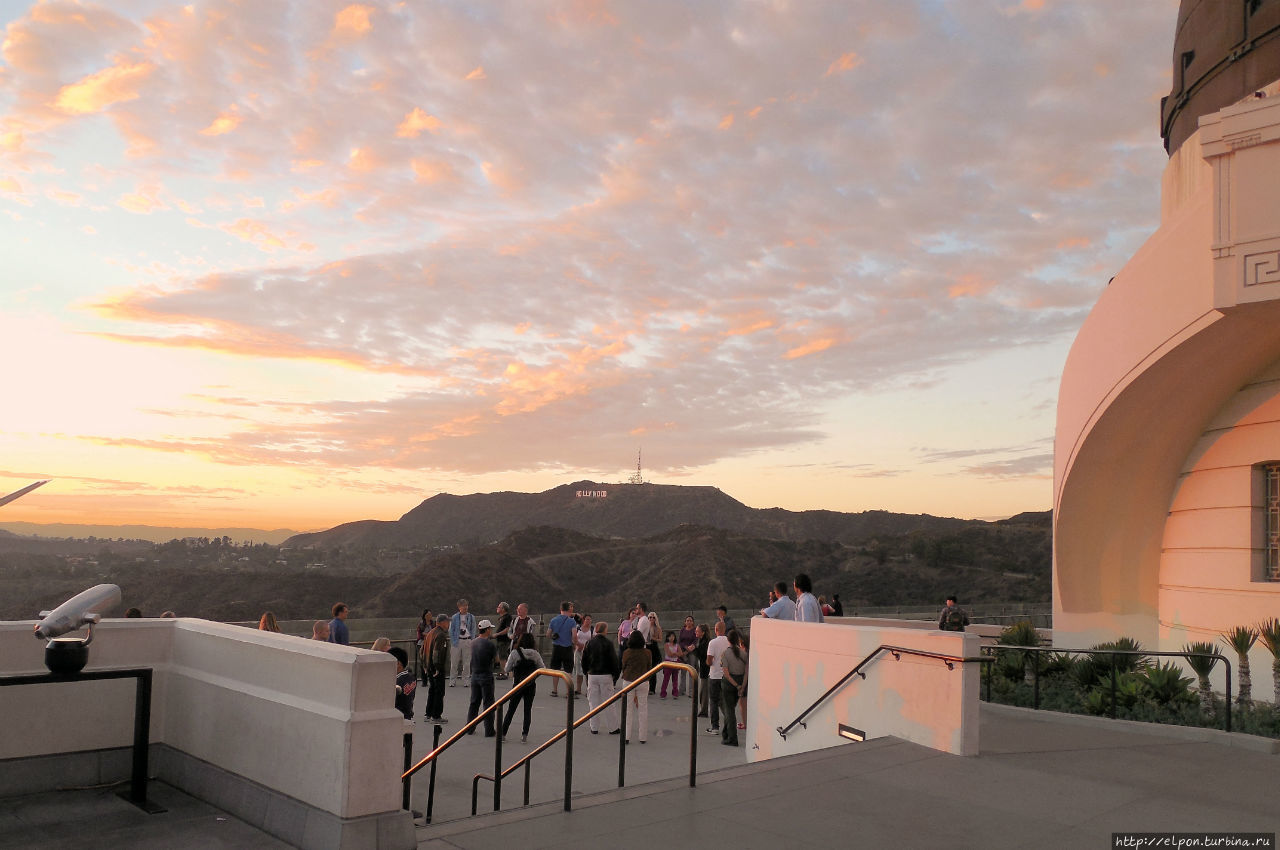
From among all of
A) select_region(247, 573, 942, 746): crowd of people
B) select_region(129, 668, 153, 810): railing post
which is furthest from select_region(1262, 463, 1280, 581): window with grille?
select_region(129, 668, 153, 810): railing post

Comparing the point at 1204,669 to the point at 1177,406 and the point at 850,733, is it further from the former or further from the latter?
the point at 1177,406

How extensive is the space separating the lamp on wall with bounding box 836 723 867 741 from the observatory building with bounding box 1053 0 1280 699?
5.97 metres

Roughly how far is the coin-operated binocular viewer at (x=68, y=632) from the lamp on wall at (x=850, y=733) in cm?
705

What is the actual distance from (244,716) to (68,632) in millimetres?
1349

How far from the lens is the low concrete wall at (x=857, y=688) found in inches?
331

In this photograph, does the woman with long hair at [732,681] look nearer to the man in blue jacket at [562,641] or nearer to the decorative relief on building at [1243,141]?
the man in blue jacket at [562,641]

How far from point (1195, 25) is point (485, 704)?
15771mm

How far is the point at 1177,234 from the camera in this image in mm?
11953

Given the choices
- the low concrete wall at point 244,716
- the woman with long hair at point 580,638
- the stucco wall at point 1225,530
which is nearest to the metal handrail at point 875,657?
the stucco wall at point 1225,530

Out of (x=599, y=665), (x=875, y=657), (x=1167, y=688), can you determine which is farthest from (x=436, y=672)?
(x=1167, y=688)

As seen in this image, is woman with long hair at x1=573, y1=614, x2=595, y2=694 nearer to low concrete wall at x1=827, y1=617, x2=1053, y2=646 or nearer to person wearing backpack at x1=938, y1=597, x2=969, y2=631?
low concrete wall at x1=827, y1=617, x2=1053, y2=646

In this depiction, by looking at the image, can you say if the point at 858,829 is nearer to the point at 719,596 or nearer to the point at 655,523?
the point at 719,596

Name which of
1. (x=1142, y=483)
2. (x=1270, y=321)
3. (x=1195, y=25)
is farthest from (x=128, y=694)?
(x=1195, y=25)

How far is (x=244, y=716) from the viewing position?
611 centimetres
